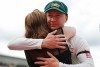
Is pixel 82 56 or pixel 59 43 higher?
pixel 59 43

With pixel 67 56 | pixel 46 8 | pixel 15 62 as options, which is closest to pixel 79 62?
pixel 67 56

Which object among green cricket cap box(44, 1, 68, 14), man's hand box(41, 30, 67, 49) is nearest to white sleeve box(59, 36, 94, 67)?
man's hand box(41, 30, 67, 49)

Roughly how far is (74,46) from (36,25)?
1.55ft

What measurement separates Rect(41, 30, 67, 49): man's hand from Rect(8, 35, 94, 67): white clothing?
65mm

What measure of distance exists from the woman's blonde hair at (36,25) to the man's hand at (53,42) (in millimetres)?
91

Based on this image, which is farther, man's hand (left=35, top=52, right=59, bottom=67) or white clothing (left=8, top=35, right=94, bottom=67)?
white clothing (left=8, top=35, right=94, bottom=67)

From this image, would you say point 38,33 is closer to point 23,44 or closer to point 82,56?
point 23,44

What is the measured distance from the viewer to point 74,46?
4312 millimetres

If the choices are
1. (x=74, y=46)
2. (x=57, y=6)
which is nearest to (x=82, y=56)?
(x=74, y=46)

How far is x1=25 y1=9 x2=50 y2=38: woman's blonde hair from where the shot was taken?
4301 millimetres

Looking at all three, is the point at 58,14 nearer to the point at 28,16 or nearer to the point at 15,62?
the point at 28,16

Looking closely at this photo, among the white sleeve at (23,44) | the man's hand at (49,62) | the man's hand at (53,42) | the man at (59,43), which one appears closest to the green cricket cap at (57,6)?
the man at (59,43)

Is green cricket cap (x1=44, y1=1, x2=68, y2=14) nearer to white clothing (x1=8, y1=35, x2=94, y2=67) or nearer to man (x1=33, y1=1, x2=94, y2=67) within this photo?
man (x1=33, y1=1, x2=94, y2=67)

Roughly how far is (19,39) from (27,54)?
19cm
